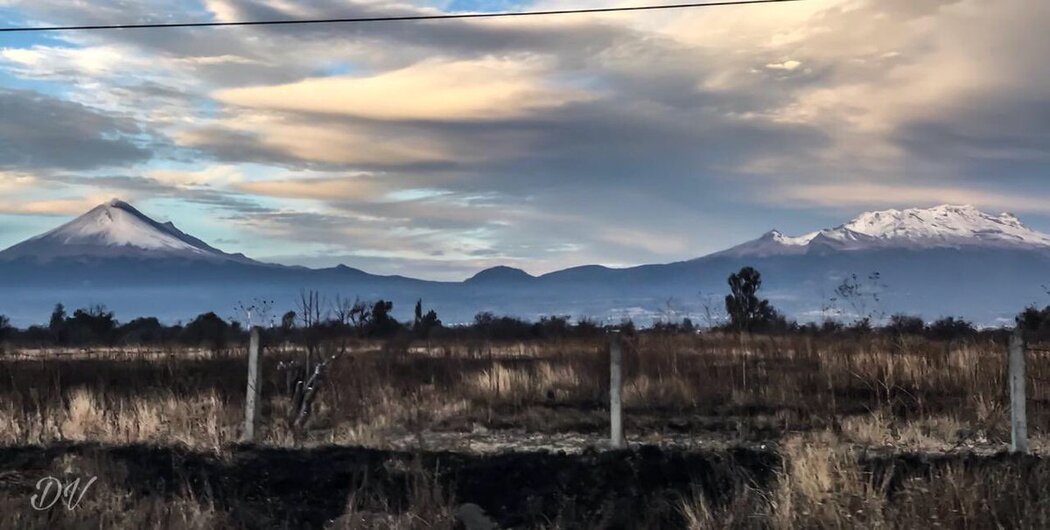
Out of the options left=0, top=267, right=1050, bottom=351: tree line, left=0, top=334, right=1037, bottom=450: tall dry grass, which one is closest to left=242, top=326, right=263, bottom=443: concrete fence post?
left=0, top=334, right=1037, bottom=450: tall dry grass

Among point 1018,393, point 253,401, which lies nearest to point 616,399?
point 1018,393

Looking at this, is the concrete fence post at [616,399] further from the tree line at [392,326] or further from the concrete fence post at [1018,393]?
the tree line at [392,326]

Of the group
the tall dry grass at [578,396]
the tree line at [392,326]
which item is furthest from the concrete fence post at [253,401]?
the tree line at [392,326]

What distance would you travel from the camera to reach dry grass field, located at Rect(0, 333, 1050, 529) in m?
7.52

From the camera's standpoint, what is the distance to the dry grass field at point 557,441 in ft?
24.7

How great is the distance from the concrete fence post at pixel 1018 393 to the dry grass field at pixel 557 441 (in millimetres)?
272

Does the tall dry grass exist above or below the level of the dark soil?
above

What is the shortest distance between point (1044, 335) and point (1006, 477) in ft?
66.8

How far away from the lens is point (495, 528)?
7.71 meters

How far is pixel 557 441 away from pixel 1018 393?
5875mm

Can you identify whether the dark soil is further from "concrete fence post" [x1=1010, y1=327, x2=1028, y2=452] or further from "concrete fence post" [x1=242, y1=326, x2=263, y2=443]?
"concrete fence post" [x1=1010, y1=327, x2=1028, y2=452]

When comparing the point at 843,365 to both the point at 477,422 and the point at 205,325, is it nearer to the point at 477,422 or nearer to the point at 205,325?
the point at 477,422

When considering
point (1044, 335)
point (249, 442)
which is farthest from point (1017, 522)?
point (1044, 335)

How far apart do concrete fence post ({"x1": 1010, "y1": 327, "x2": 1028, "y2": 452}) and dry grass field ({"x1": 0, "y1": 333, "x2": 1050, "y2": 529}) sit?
272 mm
